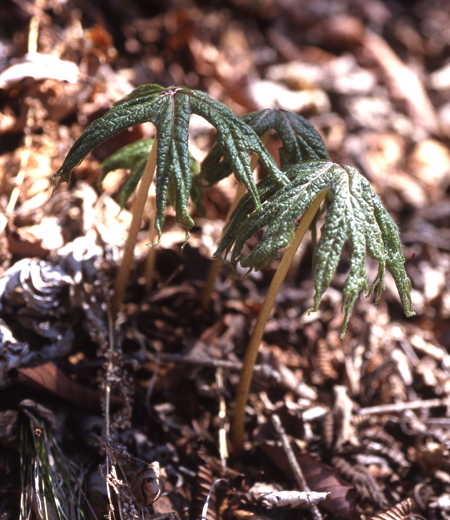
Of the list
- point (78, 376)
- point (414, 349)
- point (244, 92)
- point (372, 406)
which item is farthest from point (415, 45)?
point (78, 376)

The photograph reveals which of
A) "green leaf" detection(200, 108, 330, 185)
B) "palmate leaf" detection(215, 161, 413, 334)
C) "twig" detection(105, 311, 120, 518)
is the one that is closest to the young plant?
"palmate leaf" detection(215, 161, 413, 334)

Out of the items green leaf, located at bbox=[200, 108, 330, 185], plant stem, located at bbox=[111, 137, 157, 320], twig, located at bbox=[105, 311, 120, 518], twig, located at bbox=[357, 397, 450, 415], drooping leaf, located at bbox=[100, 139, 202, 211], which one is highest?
drooping leaf, located at bbox=[100, 139, 202, 211]

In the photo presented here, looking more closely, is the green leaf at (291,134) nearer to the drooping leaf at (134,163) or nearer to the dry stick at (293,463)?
the drooping leaf at (134,163)

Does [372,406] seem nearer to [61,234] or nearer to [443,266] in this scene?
[443,266]

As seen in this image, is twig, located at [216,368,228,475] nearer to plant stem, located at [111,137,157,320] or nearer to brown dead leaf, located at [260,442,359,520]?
brown dead leaf, located at [260,442,359,520]

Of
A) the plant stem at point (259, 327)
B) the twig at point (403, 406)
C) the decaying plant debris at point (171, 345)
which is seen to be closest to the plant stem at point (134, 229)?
the decaying plant debris at point (171, 345)

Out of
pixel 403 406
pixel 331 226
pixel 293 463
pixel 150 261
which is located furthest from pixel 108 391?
pixel 403 406
